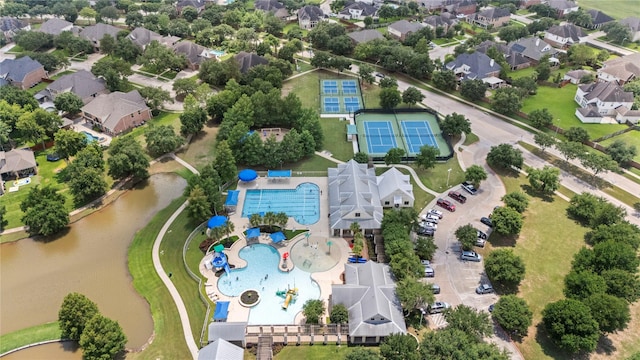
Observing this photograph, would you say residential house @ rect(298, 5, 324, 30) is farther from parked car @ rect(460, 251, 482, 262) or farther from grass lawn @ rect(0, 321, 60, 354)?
grass lawn @ rect(0, 321, 60, 354)

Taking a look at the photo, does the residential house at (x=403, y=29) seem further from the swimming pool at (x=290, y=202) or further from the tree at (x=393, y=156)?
the swimming pool at (x=290, y=202)

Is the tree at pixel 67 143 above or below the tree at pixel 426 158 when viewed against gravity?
above

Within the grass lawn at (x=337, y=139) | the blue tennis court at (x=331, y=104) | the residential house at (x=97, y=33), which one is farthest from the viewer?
the residential house at (x=97, y=33)

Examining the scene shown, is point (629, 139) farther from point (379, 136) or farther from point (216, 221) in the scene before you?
point (216, 221)

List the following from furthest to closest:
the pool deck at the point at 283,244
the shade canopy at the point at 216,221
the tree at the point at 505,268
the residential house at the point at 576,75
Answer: the residential house at the point at 576,75
the shade canopy at the point at 216,221
the pool deck at the point at 283,244
the tree at the point at 505,268

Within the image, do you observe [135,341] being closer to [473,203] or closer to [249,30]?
[473,203]

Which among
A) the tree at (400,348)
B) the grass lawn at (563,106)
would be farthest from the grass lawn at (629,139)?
the tree at (400,348)
